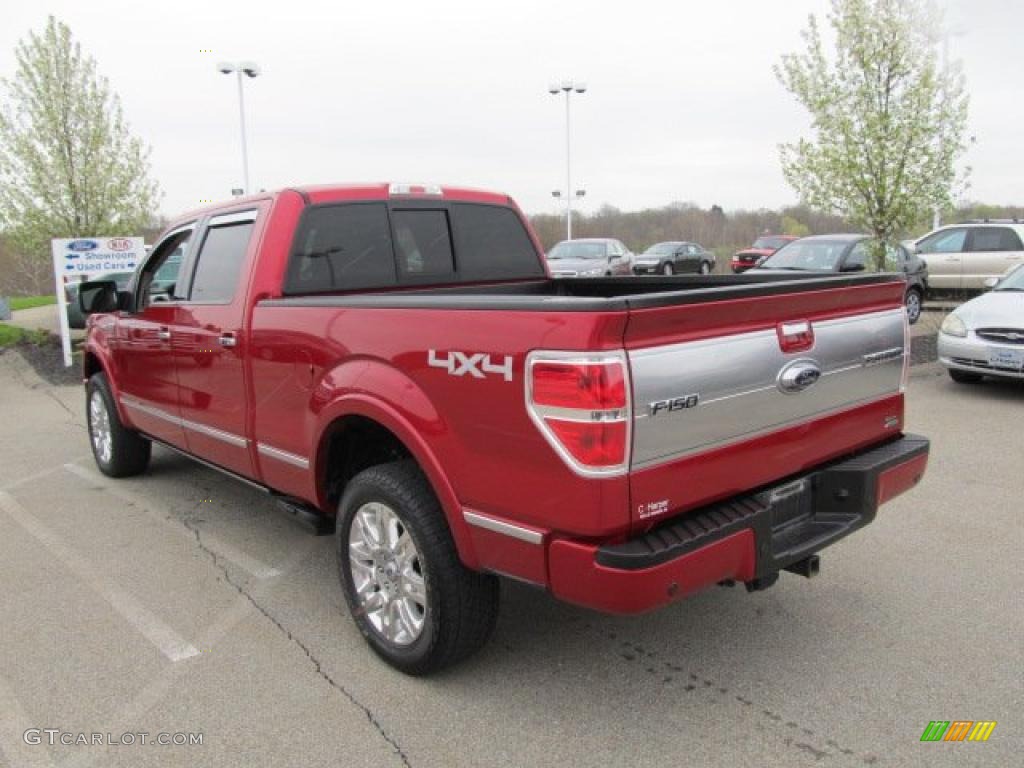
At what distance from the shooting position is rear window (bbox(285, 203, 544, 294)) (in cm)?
411

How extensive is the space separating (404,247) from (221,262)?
1.00m

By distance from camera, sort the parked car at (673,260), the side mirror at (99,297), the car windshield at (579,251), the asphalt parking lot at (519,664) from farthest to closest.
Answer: the parked car at (673,260), the car windshield at (579,251), the side mirror at (99,297), the asphalt parking lot at (519,664)

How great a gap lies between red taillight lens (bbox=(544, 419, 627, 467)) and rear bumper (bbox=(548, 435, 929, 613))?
28 cm

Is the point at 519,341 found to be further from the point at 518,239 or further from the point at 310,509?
the point at 518,239

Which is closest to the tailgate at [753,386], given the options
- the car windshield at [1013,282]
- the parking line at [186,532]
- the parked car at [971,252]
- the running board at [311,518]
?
the running board at [311,518]

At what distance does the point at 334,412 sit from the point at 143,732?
53.5 inches

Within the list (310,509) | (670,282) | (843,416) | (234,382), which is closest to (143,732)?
(310,509)

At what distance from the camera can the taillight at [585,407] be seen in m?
2.41

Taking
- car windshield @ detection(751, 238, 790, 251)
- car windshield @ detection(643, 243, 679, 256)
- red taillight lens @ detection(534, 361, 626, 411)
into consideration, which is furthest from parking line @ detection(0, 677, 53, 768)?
car windshield @ detection(751, 238, 790, 251)

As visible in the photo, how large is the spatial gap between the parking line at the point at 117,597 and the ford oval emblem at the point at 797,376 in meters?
2.67

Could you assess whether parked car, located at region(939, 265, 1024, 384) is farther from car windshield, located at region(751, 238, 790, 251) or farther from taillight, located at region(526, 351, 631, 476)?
car windshield, located at region(751, 238, 790, 251)

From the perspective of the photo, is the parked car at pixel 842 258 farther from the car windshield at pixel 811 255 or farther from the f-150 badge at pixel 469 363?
the f-150 badge at pixel 469 363

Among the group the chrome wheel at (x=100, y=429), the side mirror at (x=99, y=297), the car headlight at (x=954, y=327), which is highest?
the side mirror at (x=99, y=297)

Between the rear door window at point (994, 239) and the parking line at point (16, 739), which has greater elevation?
the rear door window at point (994, 239)
